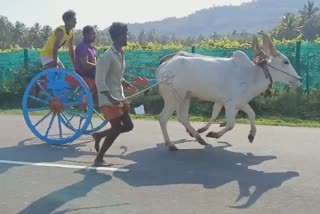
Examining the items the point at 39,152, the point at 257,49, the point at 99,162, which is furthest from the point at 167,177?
the point at 257,49

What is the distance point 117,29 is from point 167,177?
1985 mm

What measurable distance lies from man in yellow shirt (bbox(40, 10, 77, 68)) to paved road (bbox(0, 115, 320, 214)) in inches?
54.3

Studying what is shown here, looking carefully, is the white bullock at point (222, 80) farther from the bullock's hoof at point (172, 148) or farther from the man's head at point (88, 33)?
the man's head at point (88, 33)

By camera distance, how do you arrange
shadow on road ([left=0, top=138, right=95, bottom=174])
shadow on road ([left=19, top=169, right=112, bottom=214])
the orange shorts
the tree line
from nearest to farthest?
shadow on road ([left=19, top=169, right=112, bottom=214])
the orange shorts
shadow on road ([left=0, top=138, right=95, bottom=174])
the tree line

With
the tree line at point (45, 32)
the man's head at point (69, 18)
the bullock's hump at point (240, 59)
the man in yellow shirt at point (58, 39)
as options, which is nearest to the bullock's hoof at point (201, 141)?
the bullock's hump at point (240, 59)

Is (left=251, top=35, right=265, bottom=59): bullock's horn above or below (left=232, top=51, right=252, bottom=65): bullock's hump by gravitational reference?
above

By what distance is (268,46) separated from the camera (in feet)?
30.7

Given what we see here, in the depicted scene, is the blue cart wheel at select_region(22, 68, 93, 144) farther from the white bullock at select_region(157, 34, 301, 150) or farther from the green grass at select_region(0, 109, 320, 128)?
the green grass at select_region(0, 109, 320, 128)

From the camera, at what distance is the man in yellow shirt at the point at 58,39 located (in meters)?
9.79

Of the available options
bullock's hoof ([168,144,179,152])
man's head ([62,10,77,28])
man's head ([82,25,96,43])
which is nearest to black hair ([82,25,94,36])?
man's head ([82,25,96,43])

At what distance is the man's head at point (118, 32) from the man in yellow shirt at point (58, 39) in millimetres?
2409

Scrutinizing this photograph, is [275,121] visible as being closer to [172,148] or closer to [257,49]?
[257,49]

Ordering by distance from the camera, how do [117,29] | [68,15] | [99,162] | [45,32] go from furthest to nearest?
[45,32]
[68,15]
[99,162]
[117,29]

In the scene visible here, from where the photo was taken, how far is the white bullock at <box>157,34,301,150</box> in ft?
29.8
